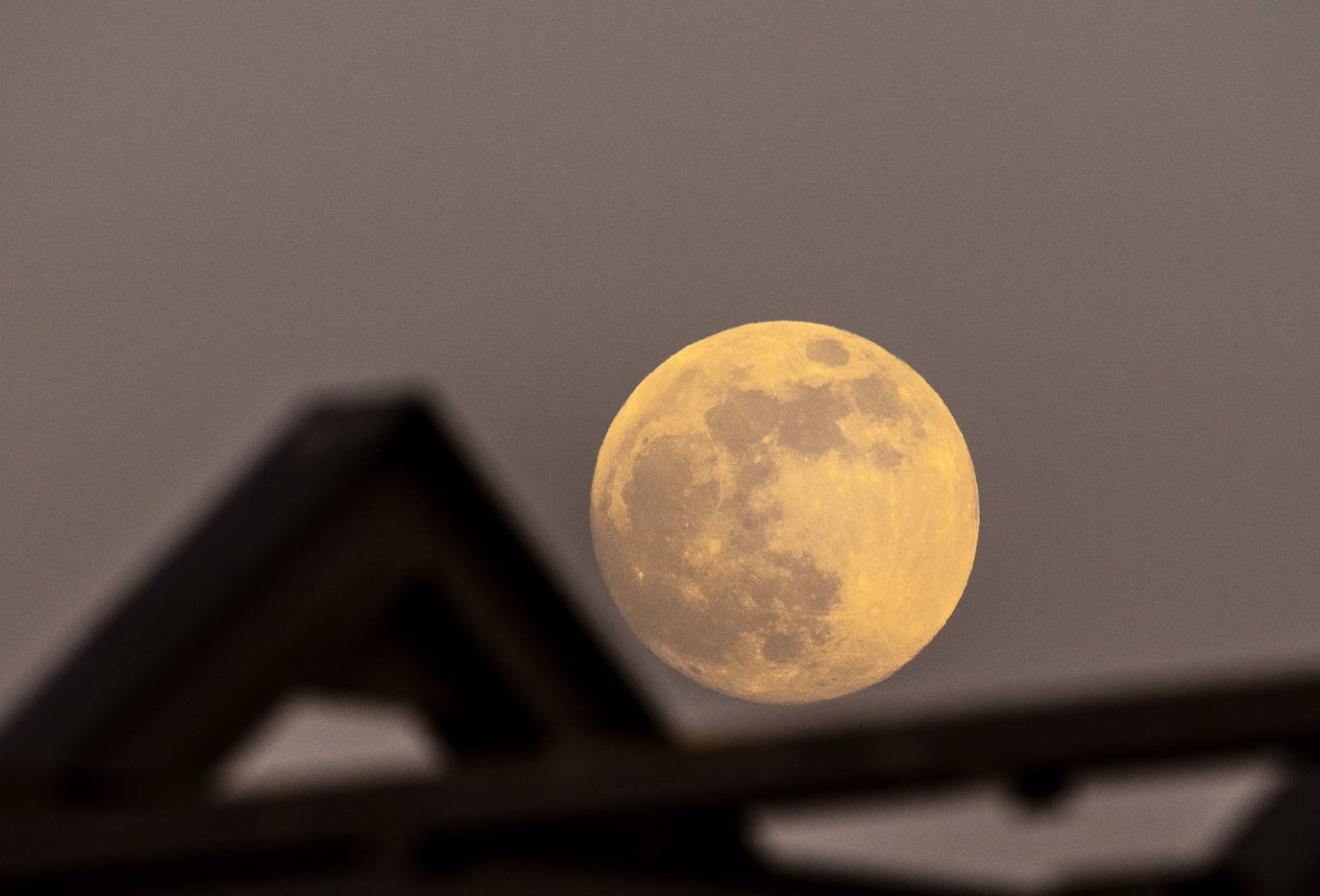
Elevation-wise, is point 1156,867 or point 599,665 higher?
point 599,665

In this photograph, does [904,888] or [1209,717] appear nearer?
[1209,717]

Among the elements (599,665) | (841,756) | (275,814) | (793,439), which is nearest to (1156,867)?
(841,756)

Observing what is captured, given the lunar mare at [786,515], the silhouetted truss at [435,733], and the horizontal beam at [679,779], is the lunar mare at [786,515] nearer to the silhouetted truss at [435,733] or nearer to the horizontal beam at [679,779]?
the silhouetted truss at [435,733]

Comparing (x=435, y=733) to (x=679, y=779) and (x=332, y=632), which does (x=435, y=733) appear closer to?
(x=332, y=632)

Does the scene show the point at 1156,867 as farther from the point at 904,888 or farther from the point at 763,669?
the point at 763,669

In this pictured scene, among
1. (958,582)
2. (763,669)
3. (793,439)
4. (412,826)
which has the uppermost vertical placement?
(793,439)

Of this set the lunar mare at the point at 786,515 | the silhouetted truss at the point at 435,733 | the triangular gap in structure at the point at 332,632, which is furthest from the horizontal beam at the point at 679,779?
the lunar mare at the point at 786,515

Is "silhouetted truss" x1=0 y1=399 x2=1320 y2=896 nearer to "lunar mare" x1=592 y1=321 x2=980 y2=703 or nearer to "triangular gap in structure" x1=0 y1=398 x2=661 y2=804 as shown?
"triangular gap in structure" x1=0 y1=398 x2=661 y2=804

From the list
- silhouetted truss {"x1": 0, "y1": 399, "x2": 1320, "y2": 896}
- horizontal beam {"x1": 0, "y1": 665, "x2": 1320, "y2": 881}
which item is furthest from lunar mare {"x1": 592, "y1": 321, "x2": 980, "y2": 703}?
horizontal beam {"x1": 0, "y1": 665, "x2": 1320, "y2": 881}
